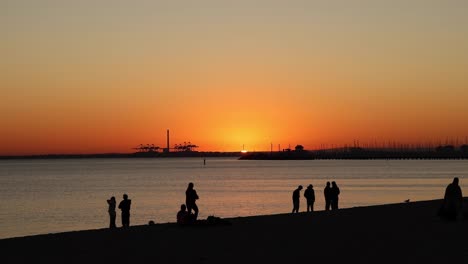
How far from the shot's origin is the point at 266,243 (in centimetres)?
2031

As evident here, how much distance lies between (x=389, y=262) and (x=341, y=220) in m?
10.8

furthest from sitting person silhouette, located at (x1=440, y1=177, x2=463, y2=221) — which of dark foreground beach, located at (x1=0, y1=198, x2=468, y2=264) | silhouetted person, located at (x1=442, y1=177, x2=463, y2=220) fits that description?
dark foreground beach, located at (x1=0, y1=198, x2=468, y2=264)

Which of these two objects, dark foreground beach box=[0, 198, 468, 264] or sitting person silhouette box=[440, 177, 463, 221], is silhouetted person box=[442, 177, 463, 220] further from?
dark foreground beach box=[0, 198, 468, 264]

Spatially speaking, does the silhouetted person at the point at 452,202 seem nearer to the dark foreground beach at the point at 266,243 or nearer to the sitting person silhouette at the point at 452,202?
the sitting person silhouette at the point at 452,202

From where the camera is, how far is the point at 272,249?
19.0m

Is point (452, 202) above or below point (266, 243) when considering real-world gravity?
above

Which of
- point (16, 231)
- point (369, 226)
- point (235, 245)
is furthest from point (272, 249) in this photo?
point (16, 231)

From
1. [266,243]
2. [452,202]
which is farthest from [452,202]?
[266,243]

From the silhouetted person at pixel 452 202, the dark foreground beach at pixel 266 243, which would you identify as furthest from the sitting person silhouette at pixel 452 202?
the dark foreground beach at pixel 266 243

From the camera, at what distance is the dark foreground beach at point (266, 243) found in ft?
57.0

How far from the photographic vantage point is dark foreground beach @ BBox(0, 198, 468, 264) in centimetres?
1736

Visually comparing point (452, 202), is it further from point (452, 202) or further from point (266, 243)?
point (266, 243)

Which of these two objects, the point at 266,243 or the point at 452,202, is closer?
the point at 266,243

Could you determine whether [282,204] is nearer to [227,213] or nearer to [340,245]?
[227,213]
